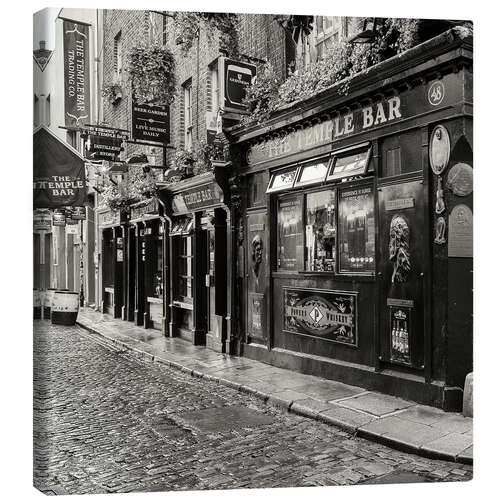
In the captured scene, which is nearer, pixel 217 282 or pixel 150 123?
pixel 150 123

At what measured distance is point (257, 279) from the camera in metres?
7.89

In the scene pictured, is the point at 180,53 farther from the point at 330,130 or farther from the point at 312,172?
the point at 312,172

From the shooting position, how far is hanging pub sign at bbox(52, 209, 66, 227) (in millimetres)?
4402

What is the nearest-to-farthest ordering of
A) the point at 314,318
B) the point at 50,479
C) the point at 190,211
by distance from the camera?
the point at 50,479, the point at 314,318, the point at 190,211

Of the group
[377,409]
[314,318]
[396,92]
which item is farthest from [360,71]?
[377,409]

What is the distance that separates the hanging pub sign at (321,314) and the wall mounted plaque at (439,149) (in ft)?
5.49

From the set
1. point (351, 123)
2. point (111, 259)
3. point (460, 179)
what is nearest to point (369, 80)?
point (351, 123)

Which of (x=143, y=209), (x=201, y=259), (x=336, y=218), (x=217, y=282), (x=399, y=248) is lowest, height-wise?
(x=217, y=282)

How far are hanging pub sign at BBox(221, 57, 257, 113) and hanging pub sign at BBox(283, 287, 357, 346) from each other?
2.37 m

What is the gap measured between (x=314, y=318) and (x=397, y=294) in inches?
55.1

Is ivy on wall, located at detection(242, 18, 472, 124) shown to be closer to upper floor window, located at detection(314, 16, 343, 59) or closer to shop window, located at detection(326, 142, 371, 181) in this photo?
upper floor window, located at detection(314, 16, 343, 59)

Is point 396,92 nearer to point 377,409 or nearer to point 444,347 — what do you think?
point 444,347

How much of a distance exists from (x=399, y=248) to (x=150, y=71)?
2861 millimetres

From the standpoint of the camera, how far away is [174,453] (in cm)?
439
